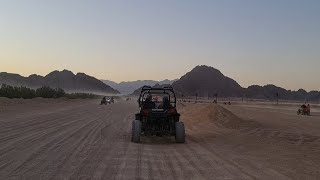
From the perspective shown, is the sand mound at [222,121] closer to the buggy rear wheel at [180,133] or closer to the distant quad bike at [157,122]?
the distant quad bike at [157,122]

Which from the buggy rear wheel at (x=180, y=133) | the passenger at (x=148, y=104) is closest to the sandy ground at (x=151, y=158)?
the buggy rear wheel at (x=180, y=133)

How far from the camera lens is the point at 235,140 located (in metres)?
20.3

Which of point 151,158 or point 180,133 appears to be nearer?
point 151,158

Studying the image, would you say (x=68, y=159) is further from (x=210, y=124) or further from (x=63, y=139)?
(x=210, y=124)

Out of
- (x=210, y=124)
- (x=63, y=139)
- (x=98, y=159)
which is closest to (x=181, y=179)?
(x=98, y=159)

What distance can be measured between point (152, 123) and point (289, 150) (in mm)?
5166

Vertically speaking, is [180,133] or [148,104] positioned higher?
[148,104]

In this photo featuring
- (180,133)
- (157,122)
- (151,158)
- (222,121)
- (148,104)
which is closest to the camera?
(151,158)

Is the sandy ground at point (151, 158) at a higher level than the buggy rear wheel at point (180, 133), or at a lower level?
lower

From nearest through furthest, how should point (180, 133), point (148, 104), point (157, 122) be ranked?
point (180, 133)
point (157, 122)
point (148, 104)

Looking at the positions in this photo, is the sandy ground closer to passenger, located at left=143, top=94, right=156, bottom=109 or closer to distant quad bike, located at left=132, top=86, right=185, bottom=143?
distant quad bike, located at left=132, top=86, right=185, bottom=143

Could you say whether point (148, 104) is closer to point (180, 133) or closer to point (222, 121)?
point (180, 133)

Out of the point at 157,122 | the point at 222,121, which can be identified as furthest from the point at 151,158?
the point at 222,121

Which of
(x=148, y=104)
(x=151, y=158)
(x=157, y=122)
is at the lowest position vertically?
(x=151, y=158)
